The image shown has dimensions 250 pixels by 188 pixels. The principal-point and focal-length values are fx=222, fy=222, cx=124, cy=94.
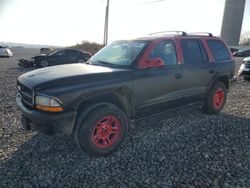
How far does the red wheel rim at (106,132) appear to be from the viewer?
3.28m

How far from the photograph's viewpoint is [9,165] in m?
3.06

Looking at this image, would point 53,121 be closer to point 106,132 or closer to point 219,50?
point 106,132

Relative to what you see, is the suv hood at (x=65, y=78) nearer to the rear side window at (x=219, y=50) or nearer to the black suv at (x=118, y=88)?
the black suv at (x=118, y=88)

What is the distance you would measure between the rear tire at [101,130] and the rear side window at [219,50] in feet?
9.05

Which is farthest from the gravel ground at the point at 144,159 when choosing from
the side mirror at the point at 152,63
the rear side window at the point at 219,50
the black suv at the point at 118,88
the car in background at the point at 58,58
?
the car in background at the point at 58,58

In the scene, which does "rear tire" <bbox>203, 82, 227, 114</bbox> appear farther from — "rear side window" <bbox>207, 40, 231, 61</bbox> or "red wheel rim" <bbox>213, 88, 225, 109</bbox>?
"rear side window" <bbox>207, 40, 231, 61</bbox>

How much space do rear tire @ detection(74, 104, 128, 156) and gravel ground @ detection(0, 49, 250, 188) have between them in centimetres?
17

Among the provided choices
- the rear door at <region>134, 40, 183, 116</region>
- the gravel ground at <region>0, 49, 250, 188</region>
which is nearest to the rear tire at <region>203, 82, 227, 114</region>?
the gravel ground at <region>0, 49, 250, 188</region>

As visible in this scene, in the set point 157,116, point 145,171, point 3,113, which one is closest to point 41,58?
point 3,113

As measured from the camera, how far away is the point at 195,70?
4398 millimetres

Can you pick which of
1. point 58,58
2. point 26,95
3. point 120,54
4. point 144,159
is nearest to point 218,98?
point 120,54

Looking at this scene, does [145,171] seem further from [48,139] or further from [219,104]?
[219,104]

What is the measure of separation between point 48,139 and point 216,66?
375 cm

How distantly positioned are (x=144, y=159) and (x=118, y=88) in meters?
1.12
